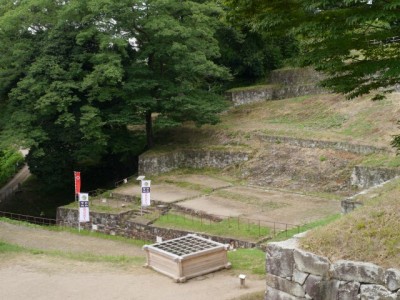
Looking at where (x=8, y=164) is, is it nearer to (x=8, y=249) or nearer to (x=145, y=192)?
(x=145, y=192)

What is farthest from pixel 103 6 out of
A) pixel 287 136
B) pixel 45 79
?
pixel 287 136

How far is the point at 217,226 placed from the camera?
15.3 metres

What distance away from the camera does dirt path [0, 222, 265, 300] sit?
8875 millimetres

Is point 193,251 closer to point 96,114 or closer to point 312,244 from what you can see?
point 312,244

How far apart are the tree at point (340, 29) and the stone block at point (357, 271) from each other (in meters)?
2.17

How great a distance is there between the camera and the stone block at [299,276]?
5536 millimetres

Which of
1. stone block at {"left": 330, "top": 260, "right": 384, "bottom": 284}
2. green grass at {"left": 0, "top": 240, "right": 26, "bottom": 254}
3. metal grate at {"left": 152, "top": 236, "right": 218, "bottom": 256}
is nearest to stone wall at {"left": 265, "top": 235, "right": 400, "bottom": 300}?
stone block at {"left": 330, "top": 260, "right": 384, "bottom": 284}

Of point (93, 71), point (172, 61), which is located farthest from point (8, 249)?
point (172, 61)

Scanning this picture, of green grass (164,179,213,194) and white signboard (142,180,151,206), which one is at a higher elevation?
white signboard (142,180,151,206)

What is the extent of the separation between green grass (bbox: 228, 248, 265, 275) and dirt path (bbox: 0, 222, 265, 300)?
0.32 m

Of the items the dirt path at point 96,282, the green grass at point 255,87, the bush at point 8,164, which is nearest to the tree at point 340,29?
the dirt path at point 96,282

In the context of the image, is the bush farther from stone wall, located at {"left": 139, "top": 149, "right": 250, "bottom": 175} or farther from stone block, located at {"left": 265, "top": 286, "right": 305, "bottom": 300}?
stone block, located at {"left": 265, "top": 286, "right": 305, "bottom": 300}

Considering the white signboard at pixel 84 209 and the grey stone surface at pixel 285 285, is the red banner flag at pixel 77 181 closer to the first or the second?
the white signboard at pixel 84 209

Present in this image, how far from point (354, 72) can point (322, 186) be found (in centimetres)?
1252
